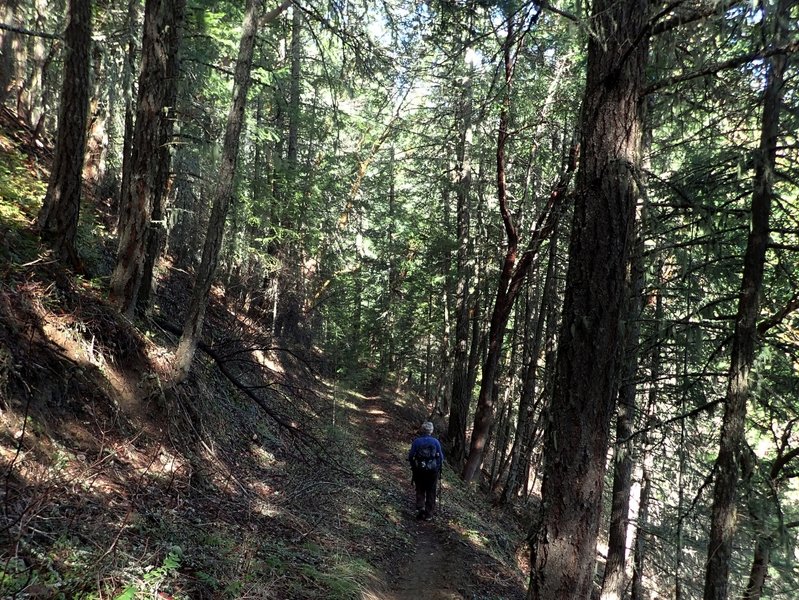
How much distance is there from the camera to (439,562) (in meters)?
7.75

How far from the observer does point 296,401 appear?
14359mm

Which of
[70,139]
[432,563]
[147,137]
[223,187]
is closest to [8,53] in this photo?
[70,139]

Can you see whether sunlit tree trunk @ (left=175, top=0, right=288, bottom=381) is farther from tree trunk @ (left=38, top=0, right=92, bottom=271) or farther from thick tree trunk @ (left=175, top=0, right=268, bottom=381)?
tree trunk @ (left=38, top=0, right=92, bottom=271)

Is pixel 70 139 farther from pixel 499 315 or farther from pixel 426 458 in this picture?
pixel 499 315

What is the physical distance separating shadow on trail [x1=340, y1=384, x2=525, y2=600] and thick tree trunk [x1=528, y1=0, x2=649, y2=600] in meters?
2.66

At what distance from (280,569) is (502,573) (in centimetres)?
467

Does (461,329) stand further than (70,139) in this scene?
Yes

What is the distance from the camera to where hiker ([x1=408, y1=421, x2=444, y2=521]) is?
9.27m

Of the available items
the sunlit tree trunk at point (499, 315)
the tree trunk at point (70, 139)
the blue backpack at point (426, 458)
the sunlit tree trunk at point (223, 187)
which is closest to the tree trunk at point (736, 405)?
the blue backpack at point (426, 458)

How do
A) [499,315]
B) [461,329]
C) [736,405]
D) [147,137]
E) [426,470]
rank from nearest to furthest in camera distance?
[736,405], [147,137], [426,470], [499,315], [461,329]

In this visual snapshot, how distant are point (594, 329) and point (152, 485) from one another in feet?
15.5

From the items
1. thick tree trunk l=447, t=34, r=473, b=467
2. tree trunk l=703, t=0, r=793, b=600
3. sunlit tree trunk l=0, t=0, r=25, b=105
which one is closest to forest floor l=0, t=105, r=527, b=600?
sunlit tree trunk l=0, t=0, r=25, b=105

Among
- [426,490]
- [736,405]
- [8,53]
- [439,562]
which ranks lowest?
[439,562]

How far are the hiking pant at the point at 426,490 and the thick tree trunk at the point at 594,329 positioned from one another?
508cm
